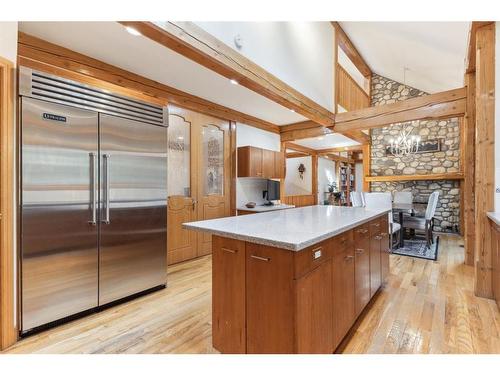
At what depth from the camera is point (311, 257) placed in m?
1.45

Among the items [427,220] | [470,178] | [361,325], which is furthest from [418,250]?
[361,325]

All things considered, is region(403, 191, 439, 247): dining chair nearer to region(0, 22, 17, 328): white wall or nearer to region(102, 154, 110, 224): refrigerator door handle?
region(102, 154, 110, 224): refrigerator door handle

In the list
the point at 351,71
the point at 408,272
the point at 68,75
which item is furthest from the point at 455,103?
the point at 68,75

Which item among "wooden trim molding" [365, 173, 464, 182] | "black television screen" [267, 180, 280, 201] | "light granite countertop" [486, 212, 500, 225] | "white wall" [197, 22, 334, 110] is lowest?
"light granite countertop" [486, 212, 500, 225]

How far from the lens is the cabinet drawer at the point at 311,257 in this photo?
1349mm

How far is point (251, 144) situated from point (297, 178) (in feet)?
15.3

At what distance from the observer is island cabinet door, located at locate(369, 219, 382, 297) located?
8.00 ft

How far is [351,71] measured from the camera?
7.16m

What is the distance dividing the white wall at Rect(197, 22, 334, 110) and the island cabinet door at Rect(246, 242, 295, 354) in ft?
6.61

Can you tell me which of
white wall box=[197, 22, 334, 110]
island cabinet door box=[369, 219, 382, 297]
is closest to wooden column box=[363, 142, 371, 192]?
white wall box=[197, 22, 334, 110]

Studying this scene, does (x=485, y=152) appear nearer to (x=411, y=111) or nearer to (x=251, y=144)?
(x=411, y=111)
